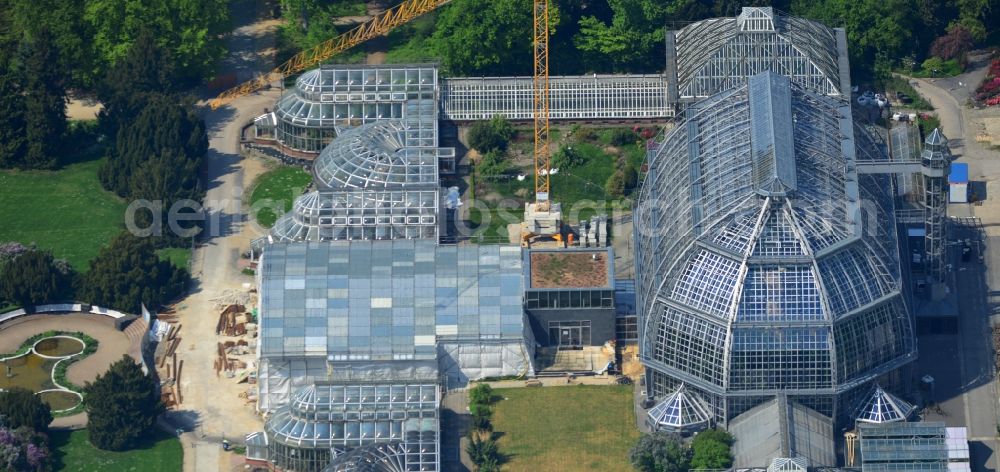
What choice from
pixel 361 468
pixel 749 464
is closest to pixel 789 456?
pixel 749 464

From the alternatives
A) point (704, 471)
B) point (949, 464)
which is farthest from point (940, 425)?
point (704, 471)

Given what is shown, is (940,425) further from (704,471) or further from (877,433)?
(704,471)

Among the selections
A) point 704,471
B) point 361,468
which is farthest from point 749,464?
point 361,468

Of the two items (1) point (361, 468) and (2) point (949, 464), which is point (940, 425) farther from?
(1) point (361, 468)

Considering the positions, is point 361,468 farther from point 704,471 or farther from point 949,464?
point 949,464
